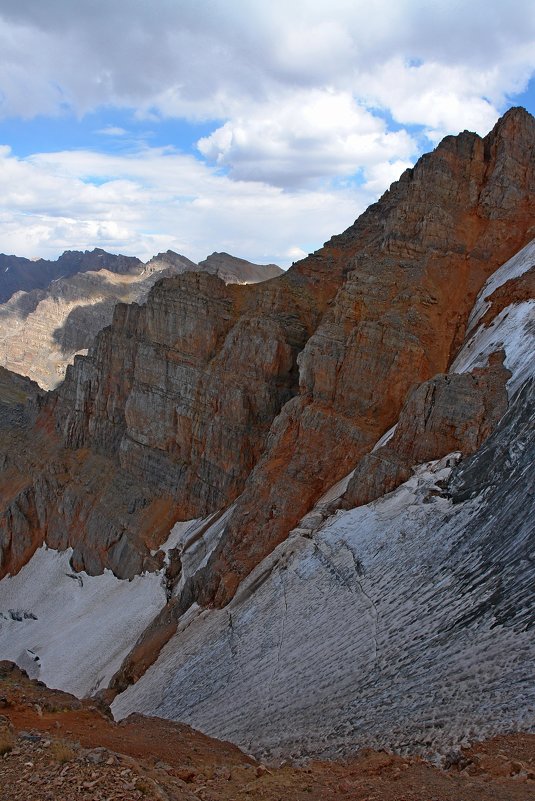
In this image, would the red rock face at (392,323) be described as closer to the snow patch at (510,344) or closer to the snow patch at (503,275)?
the snow patch at (503,275)

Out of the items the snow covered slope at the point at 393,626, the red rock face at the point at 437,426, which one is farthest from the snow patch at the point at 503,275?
the red rock face at the point at 437,426

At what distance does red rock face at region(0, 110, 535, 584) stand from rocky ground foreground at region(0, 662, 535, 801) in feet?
50.9

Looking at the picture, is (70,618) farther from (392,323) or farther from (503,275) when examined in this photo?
(503,275)

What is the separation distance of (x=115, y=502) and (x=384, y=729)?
40.1 meters

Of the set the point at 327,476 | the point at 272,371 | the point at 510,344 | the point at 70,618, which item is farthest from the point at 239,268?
the point at 510,344

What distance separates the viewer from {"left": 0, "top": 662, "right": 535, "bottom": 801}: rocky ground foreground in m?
11.5

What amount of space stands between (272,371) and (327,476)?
13.0 meters

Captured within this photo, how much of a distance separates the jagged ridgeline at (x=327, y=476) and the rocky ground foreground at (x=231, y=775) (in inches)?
67.8

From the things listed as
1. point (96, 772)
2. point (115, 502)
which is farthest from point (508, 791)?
point (115, 502)

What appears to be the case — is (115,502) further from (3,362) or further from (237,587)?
(3,362)

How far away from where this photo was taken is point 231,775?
14.8 metres

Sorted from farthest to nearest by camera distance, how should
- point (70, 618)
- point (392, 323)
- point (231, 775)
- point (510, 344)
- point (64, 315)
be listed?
point (64, 315), point (70, 618), point (392, 323), point (510, 344), point (231, 775)

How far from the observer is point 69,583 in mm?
52125

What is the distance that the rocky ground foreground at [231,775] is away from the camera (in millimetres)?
11516
